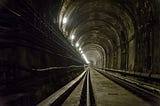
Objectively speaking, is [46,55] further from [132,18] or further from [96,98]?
[132,18]

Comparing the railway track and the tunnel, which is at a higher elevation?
the tunnel

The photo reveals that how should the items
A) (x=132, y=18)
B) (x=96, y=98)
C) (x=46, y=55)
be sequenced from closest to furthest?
1. (x=96, y=98)
2. (x=46, y=55)
3. (x=132, y=18)

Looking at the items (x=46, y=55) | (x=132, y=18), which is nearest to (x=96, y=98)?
(x=46, y=55)

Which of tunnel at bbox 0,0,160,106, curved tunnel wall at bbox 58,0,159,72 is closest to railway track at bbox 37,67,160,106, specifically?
tunnel at bbox 0,0,160,106

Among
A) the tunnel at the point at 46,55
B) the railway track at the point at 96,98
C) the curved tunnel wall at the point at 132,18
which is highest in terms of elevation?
the curved tunnel wall at the point at 132,18

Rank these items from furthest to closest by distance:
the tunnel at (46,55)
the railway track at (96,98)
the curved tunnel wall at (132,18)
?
1. the curved tunnel wall at (132,18)
2. the railway track at (96,98)
3. the tunnel at (46,55)

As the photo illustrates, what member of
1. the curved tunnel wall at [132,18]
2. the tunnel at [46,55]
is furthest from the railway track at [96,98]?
the curved tunnel wall at [132,18]

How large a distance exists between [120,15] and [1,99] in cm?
1463

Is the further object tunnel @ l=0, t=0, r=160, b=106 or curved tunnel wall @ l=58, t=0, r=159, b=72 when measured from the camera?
curved tunnel wall @ l=58, t=0, r=159, b=72

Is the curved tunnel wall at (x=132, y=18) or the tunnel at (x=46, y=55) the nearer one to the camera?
the tunnel at (x=46, y=55)

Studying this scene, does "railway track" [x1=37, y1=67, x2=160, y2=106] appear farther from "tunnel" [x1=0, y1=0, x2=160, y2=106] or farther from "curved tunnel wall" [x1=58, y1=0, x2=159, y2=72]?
"curved tunnel wall" [x1=58, y1=0, x2=159, y2=72]

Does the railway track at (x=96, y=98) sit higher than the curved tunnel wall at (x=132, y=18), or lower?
lower

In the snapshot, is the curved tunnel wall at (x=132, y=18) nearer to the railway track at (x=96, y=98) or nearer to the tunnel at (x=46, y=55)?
the tunnel at (x=46, y=55)

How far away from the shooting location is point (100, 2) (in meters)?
16.3
